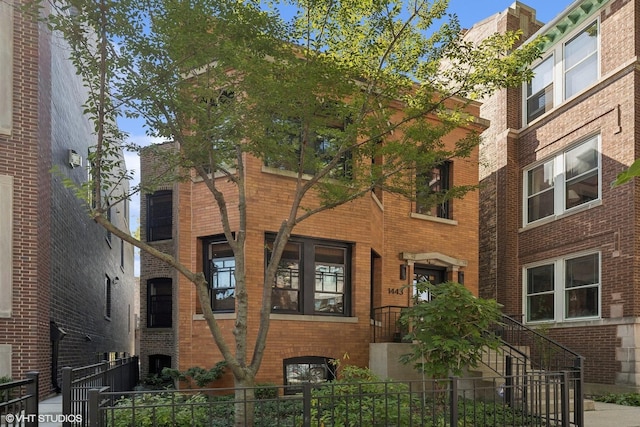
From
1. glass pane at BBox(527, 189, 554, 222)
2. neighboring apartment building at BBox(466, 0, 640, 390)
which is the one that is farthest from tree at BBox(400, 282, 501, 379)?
glass pane at BBox(527, 189, 554, 222)

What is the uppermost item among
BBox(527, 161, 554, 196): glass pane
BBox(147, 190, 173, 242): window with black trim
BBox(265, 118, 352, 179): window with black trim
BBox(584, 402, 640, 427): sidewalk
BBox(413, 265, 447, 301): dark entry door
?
BBox(527, 161, 554, 196): glass pane

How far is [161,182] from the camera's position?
383 inches

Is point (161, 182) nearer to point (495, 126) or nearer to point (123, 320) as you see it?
point (495, 126)

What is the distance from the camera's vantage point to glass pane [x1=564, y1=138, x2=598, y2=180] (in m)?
16.2

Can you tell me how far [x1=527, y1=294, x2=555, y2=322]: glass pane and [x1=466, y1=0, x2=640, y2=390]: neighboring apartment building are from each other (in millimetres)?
34

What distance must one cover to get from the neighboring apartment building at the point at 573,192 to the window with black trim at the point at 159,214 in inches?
398

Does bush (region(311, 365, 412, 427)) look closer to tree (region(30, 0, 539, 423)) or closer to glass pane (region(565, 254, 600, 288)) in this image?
tree (region(30, 0, 539, 423))

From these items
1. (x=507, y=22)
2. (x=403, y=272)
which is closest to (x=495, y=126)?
(x=507, y=22)

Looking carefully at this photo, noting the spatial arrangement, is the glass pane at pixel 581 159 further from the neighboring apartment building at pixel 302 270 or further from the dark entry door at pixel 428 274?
the neighboring apartment building at pixel 302 270

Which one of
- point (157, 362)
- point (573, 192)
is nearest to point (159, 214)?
point (157, 362)

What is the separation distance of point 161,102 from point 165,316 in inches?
450

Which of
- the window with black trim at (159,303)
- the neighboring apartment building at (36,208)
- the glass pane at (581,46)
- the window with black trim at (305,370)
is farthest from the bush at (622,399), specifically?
the neighboring apartment building at (36,208)

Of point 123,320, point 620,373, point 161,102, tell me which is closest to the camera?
point 161,102

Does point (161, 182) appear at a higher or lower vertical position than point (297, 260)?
higher
